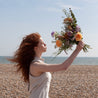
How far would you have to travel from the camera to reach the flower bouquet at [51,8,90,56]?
277cm

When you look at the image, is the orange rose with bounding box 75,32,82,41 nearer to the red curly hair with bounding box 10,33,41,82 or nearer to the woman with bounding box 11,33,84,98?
the woman with bounding box 11,33,84,98

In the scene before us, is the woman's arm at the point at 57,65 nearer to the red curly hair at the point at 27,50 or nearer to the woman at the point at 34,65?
the woman at the point at 34,65

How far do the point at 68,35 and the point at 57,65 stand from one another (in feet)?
1.73

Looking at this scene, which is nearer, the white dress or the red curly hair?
the white dress

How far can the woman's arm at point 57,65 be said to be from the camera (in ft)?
7.71

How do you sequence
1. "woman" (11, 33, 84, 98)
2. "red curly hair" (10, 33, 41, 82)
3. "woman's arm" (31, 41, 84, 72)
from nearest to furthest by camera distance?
"woman's arm" (31, 41, 84, 72) → "woman" (11, 33, 84, 98) → "red curly hair" (10, 33, 41, 82)

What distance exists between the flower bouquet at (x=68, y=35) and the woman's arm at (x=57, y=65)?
0.92ft

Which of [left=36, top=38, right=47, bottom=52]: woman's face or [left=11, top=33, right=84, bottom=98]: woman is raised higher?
[left=36, top=38, right=47, bottom=52]: woman's face

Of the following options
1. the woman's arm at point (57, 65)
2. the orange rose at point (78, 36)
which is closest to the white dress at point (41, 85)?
the woman's arm at point (57, 65)

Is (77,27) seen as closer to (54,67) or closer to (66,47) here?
(66,47)

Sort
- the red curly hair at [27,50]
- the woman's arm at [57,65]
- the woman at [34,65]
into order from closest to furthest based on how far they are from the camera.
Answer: the woman's arm at [57,65], the woman at [34,65], the red curly hair at [27,50]

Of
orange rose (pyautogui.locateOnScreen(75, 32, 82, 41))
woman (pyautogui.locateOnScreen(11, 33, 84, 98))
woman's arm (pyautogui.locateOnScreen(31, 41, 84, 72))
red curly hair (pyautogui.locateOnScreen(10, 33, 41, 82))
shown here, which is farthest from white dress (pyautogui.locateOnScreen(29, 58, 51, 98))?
orange rose (pyautogui.locateOnScreen(75, 32, 82, 41))

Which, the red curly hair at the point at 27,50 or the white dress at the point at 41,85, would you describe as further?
the red curly hair at the point at 27,50

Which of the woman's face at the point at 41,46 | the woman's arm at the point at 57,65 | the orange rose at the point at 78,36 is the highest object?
the orange rose at the point at 78,36
